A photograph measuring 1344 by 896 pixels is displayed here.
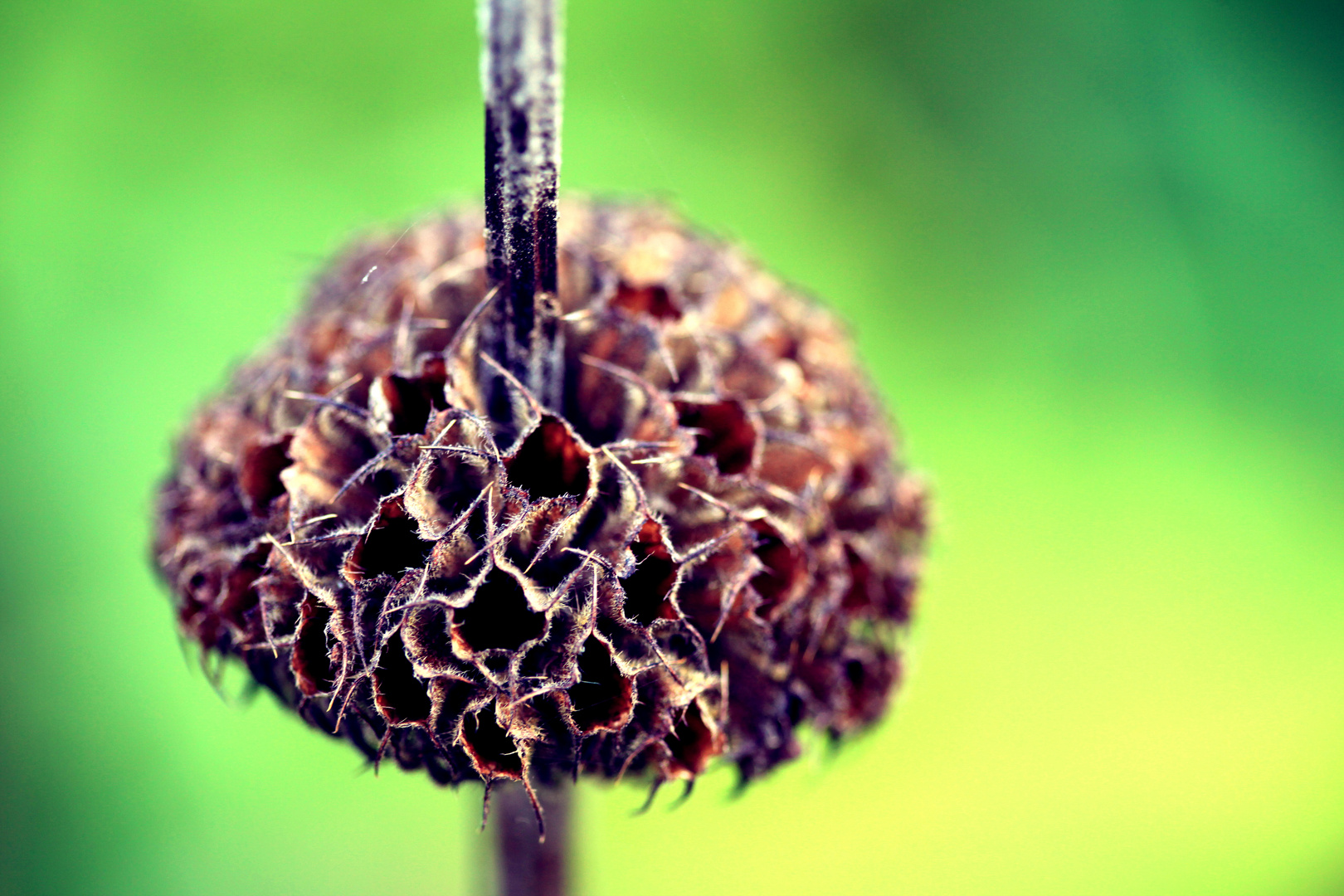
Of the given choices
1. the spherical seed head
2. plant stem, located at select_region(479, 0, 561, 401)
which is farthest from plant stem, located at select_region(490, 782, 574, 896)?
plant stem, located at select_region(479, 0, 561, 401)

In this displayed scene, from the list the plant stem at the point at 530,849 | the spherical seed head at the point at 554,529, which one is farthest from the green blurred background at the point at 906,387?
the spherical seed head at the point at 554,529

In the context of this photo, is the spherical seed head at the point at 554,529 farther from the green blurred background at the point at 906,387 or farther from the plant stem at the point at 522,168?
the green blurred background at the point at 906,387

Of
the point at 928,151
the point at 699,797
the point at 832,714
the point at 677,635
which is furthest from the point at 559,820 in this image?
the point at 928,151

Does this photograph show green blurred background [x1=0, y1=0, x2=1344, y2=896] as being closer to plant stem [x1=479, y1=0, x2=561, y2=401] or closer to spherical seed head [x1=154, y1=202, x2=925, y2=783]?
spherical seed head [x1=154, y1=202, x2=925, y2=783]

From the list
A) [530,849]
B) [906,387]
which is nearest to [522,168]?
[530,849]

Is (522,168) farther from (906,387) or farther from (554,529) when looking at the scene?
(906,387)
